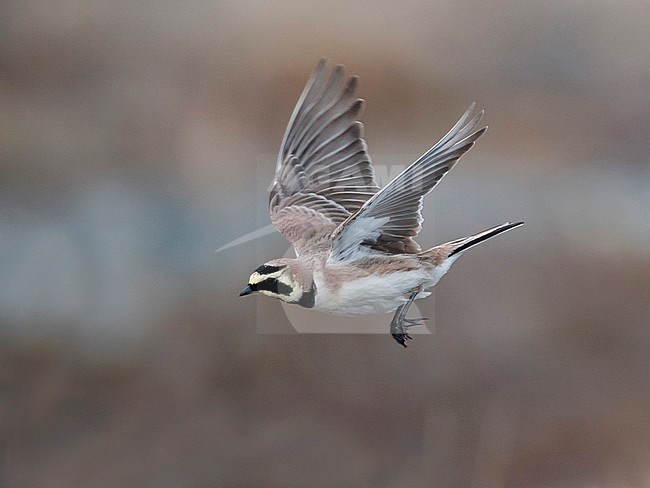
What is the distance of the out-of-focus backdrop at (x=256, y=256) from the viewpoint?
1229 millimetres

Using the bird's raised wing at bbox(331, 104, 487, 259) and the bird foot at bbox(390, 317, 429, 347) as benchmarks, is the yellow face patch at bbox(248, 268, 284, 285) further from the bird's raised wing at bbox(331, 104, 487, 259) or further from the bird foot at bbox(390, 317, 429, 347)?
the bird foot at bbox(390, 317, 429, 347)

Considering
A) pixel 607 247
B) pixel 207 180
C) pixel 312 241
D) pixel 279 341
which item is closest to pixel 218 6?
pixel 207 180

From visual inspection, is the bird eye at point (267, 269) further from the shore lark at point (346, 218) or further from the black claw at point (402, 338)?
the black claw at point (402, 338)

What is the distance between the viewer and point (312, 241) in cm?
111

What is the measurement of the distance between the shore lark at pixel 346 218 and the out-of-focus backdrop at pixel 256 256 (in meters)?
0.06

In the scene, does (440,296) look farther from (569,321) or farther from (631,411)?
(631,411)

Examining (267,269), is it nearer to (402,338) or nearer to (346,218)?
(346,218)

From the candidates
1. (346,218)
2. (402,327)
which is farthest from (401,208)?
(402,327)

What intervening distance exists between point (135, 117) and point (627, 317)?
3.04ft

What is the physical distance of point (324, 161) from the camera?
1.15 metres

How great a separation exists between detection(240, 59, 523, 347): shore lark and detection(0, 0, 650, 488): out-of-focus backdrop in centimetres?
6

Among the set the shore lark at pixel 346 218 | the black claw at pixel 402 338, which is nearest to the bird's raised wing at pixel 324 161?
→ the shore lark at pixel 346 218

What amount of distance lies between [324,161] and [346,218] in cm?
10

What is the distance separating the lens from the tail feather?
113cm
